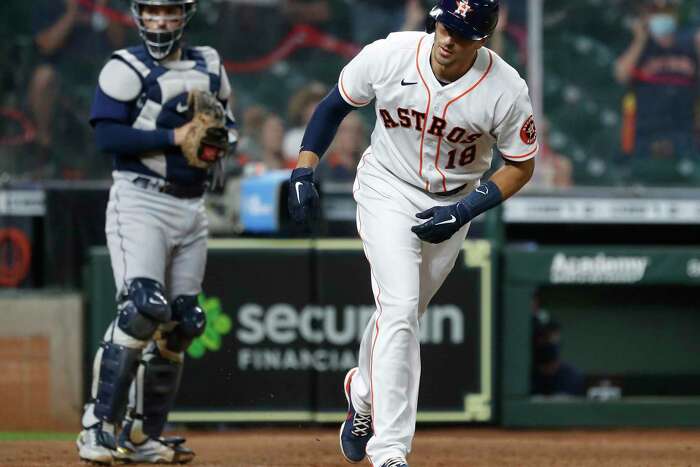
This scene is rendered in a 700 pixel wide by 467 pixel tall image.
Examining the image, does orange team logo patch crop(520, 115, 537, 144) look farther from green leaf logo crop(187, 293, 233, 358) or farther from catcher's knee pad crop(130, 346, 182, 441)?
green leaf logo crop(187, 293, 233, 358)

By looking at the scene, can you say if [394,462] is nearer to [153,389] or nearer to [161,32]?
[153,389]

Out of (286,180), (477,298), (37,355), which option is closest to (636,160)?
(477,298)

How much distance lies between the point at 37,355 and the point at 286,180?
79.1 inches

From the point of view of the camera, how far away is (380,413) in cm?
472

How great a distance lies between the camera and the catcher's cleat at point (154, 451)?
18.8ft

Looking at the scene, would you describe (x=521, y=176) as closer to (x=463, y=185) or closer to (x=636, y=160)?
(x=463, y=185)

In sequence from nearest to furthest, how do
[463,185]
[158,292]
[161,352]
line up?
[463,185]
[158,292]
[161,352]

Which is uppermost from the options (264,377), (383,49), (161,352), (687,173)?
(383,49)

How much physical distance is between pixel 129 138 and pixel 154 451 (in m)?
1.39

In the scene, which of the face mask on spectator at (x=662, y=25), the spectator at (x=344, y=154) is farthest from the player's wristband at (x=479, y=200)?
the face mask on spectator at (x=662, y=25)

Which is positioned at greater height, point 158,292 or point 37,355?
point 158,292

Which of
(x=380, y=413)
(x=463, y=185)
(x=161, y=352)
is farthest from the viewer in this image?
(x=161, y=352)

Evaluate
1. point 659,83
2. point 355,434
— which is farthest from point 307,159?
point 659,83

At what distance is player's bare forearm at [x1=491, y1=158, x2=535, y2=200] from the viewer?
4.96m
